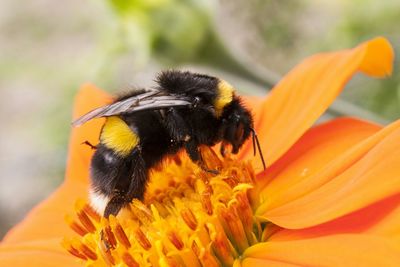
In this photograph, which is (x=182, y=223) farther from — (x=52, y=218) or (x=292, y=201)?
(x=52, y=218)

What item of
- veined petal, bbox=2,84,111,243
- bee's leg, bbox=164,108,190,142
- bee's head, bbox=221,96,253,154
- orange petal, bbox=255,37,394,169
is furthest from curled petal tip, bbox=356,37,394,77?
veined petal, bbox=2,84,111,243

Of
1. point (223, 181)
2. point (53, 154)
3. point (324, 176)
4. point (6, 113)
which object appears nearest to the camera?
point (324, 176)

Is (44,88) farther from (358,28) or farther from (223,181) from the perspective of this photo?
(223,181)

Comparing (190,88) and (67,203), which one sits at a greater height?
(190,88)

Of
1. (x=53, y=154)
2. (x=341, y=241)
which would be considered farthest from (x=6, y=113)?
(x=341, y=241)

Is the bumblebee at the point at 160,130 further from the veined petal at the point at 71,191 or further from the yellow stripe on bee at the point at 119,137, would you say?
the veined petal at the point at 71,191
